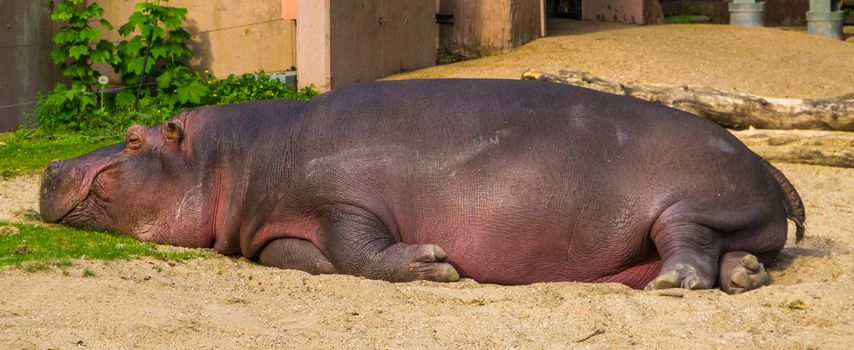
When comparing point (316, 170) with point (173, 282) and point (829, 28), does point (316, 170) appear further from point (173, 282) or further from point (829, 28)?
point (829, 28)

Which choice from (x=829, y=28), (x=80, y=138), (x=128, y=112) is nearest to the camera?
(x=80, y=138)

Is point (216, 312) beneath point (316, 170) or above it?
beneath

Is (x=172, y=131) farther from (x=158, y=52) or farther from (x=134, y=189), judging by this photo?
(x=158, y=52)

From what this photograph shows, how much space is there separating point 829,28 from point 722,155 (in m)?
10.4

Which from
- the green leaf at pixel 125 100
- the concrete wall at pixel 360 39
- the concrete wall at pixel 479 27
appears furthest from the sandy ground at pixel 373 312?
the concrete wall at pixel 479 27

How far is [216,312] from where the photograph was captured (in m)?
5.06

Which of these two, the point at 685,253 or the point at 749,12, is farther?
the point at 749,12

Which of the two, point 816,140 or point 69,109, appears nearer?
point 816,140

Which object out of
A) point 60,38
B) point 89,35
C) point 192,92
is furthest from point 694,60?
point 60,38

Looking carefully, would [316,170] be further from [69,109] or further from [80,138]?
[69,109]

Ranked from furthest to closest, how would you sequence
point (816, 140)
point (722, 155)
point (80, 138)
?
point (80, 138) < point (816, 140) < point (722, 155)

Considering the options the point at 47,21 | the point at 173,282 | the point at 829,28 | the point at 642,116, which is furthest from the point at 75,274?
the point at 829,28

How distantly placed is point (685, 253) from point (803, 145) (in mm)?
3735

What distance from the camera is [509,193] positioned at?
6.12 m
